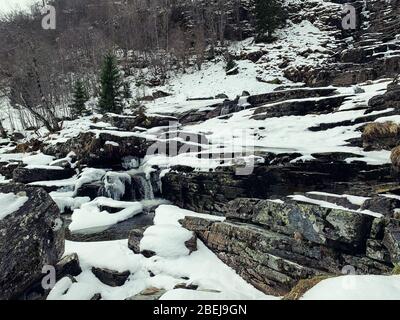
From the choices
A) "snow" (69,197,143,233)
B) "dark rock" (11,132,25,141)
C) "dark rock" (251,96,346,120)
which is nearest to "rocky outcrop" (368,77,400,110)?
"dark rock" (251,96,346,120)

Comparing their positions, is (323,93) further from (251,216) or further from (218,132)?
(251,216)

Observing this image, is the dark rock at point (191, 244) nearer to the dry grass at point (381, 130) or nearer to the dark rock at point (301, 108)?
the dry grass at point (381, 130)

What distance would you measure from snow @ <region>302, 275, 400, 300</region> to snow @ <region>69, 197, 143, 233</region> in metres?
10.2

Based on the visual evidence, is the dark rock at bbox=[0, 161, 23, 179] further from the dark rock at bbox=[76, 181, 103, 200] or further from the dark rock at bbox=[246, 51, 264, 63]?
the dark rock at bbox=[246, 51, 264, 63]

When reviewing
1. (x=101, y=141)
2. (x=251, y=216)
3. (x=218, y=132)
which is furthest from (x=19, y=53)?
(x=251, y=216)

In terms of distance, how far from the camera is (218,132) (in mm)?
19219

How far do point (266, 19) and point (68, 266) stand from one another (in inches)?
1692

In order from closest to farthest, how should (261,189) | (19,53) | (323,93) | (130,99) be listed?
1. (261,189)
2. (323,93)
3. (19,53)
4. (130,99)

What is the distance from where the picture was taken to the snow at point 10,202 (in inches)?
292

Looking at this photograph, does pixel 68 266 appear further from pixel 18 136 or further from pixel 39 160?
pixel 18 136

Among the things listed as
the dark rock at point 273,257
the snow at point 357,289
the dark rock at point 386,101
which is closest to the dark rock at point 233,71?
the dark rock at point 386,101

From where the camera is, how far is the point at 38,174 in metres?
17.3

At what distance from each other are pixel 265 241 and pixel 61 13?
2888 inches

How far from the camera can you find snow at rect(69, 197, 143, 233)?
12.6m
